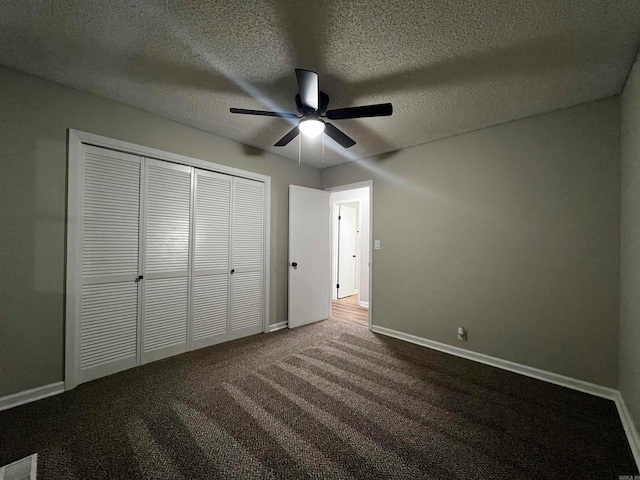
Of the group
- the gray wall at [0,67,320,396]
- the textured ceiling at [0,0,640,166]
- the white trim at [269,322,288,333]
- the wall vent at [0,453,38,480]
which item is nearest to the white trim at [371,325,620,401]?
the white trim at [269,322,288,333]

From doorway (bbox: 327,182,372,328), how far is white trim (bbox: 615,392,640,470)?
10.2 ft

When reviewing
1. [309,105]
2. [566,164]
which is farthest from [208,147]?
[566,164]

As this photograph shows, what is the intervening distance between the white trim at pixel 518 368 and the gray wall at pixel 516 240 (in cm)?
5

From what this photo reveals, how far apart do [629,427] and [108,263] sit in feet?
13.3

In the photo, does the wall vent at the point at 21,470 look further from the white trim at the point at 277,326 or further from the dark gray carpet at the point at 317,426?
the white trim at the point at 277,326

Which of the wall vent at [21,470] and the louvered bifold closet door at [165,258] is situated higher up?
the louvered bifold closet door at [165,258]

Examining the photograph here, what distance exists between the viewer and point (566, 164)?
7.61 feet

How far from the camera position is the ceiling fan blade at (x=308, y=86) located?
1562 millimetres

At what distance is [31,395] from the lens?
6.57 ft

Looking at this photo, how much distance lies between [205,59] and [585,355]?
3.72 meters

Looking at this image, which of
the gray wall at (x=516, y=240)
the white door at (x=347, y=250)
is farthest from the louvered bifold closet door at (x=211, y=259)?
the white door at (x=347, y=250)

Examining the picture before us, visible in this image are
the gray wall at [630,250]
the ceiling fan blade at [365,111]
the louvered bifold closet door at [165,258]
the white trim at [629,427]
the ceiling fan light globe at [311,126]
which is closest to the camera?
the white trim at [629,427]

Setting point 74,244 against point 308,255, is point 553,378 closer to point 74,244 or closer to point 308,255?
point 308,255

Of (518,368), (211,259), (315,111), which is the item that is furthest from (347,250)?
(315,111)
